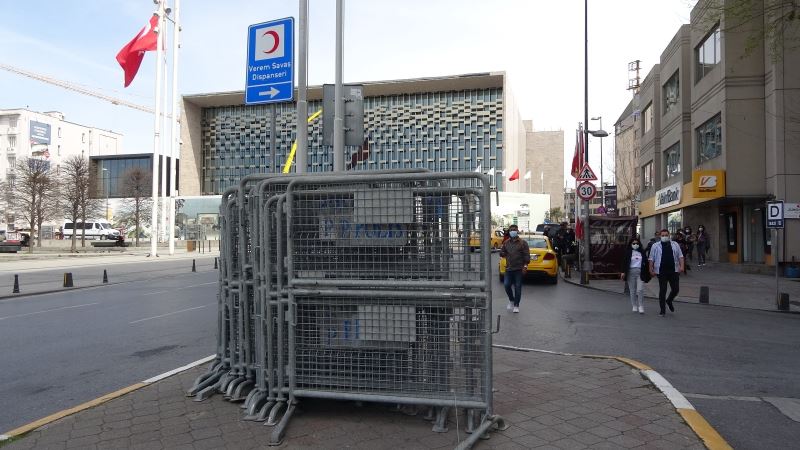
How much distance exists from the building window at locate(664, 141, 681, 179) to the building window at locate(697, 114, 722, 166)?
10.5 ft

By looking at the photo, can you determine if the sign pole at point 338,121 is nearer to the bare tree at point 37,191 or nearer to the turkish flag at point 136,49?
the turkish flag at point 136,49

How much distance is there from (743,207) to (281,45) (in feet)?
77.4

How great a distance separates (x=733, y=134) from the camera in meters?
23.0

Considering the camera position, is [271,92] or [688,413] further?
[271,92]

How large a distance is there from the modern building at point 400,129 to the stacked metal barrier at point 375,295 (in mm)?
66286

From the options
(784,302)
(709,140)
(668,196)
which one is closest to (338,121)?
(784,302)

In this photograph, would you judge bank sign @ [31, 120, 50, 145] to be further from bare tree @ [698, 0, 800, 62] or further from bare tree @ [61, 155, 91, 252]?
bare tree @ [698, 0, 800, 62]

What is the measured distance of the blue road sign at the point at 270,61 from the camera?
25.8ft

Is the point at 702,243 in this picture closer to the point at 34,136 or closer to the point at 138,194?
the point at 138,194

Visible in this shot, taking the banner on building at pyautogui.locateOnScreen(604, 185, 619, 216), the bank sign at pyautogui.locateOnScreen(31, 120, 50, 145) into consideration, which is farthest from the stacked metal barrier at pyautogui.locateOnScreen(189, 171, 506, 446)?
the bank sign at pyautogui.locateOnScreen(31, 120, 50, 145)

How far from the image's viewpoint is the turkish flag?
95.7 feet

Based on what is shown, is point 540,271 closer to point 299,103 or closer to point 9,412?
point 299,103

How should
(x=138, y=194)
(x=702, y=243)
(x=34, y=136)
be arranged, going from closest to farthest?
(x=702, y=243), (x=138, y=194), (x=34, y=136)

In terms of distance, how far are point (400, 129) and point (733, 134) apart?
56.0 metres
